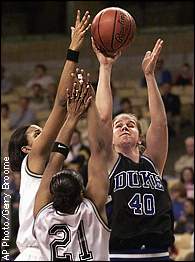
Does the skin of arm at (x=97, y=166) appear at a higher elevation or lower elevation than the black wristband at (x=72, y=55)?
lower

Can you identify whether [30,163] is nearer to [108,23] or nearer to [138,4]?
[108,23]

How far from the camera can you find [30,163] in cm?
472

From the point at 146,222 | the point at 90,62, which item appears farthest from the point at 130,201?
the point at 90,62

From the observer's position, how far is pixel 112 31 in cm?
525

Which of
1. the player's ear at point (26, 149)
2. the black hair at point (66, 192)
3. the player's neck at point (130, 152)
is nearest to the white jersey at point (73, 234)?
the black hair at point (66, 192)

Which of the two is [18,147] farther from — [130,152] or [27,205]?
[130,152]

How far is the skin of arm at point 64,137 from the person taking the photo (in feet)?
14.5

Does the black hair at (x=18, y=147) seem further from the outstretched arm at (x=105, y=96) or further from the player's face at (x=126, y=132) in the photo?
the player's face at (x=126, y=132)

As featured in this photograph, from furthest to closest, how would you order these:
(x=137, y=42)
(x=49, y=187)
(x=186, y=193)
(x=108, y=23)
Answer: (x=137, y=42), (x=186, y=193), (x=108, y=23), (x=49, y=187)

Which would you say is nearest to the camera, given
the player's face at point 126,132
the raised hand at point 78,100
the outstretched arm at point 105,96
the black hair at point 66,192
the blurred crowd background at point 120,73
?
the black hair at point 66,192

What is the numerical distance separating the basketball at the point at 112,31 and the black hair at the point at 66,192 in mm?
1225

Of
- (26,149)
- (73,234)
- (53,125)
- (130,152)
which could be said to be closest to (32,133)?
(26,149)

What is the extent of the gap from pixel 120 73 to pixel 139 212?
1041 centimetres

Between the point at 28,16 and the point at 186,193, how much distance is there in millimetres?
9373
